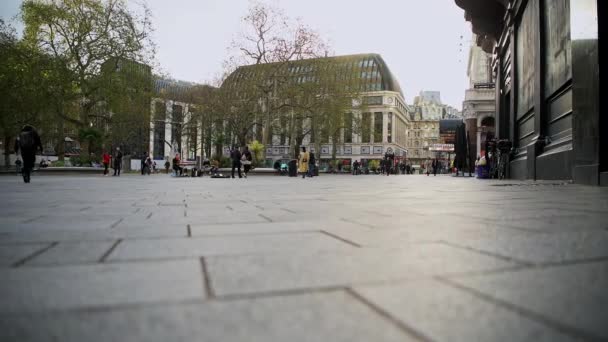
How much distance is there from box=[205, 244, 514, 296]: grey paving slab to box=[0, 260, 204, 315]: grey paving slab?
9 centimetres

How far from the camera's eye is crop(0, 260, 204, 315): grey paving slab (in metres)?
1.10

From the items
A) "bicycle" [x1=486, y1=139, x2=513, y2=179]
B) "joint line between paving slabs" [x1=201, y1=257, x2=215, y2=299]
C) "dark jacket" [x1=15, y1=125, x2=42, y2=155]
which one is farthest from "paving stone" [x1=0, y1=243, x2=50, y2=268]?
"bicycle" [x1=486, y1=139, x2=513, y2=179]

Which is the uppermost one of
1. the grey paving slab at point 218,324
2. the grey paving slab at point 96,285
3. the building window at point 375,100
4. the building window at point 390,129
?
the building window at point 375,100

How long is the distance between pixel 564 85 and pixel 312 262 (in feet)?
31.4

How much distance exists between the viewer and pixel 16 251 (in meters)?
1.96

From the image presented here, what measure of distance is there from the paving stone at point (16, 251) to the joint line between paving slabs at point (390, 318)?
1.32 meters

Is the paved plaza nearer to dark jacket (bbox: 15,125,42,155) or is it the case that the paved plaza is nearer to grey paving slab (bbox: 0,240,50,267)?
grey paving slab (bbox: 0,240,50,267)

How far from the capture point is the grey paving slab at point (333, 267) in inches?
51.5

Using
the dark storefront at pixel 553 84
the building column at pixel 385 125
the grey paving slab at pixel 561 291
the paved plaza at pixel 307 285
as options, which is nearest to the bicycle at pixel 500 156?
the dark storefront at pixel 553 84

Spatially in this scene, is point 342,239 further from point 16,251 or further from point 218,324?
point 16,251

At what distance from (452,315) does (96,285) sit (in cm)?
98

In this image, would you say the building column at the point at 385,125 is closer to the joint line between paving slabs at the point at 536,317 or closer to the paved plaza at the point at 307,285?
the paved plaza at the point at 307,285

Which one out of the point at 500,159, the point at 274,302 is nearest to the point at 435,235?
the point at 274,302

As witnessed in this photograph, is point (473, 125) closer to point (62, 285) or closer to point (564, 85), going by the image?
point (564, 85)
